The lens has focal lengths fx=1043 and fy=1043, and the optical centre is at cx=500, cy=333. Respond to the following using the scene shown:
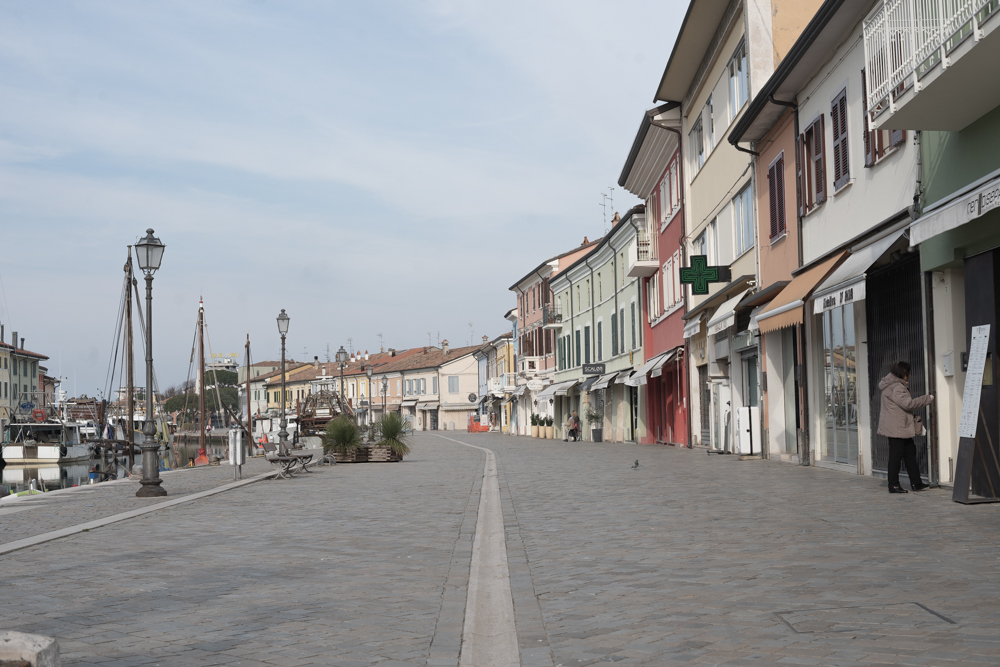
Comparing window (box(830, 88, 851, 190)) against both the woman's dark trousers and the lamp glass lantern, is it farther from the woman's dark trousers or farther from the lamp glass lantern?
the lamp glass lantern

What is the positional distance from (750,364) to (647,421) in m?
15.7

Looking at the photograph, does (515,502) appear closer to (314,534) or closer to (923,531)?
(314,534)

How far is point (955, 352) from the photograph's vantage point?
1253 centimetres

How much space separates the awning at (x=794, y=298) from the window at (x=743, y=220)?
466 centimetres

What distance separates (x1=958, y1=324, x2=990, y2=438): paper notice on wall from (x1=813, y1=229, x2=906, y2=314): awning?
8.93 feet

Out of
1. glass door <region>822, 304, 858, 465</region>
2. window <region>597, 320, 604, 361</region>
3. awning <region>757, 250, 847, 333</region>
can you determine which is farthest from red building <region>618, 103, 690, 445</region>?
glass door <region>822, 304, 858, 465</region>

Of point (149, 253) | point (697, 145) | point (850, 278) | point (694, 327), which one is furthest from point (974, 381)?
point (697, 145)

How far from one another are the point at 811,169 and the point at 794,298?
9.66 ft

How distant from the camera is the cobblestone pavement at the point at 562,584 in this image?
5.15m

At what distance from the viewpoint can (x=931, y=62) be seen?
1077 cm

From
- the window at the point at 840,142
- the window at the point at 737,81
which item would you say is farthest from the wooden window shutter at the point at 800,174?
the window at the point at 737,81

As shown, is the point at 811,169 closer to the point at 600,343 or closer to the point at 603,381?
the point at 603,381

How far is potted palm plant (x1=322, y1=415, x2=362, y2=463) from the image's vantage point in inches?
1126

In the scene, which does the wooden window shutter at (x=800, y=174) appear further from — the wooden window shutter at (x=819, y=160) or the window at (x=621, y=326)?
the window at (x=621, y=326)
